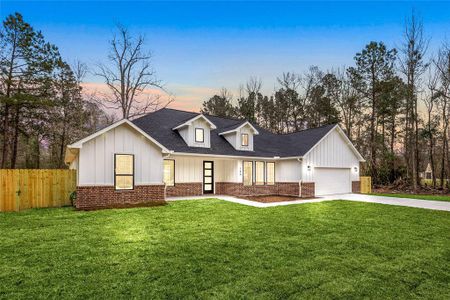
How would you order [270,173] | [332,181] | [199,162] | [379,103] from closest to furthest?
1. [199,162]
2. [270,173]
3. [332,181]
4. [379,103]

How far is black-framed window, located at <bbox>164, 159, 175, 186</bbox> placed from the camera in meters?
15.2

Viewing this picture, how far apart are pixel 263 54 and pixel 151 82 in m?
10.8

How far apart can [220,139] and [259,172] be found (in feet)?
12.0

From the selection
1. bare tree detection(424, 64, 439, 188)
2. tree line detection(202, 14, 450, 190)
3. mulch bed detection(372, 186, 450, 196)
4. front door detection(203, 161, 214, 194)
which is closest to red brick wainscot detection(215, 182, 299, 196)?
front door detection(203, 161, 214, 194)

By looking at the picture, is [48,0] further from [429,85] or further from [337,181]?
[429,85]

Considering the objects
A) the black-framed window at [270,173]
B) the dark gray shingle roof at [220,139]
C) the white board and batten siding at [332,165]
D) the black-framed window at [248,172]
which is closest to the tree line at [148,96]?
the white board and batten siding at [332,165]

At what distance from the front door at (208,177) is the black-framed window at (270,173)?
4.28 m

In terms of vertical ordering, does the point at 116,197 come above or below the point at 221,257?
above

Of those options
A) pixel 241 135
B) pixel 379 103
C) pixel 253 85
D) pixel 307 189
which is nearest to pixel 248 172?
pixel 241 135

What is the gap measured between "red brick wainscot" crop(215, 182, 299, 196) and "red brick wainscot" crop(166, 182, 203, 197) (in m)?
1.39

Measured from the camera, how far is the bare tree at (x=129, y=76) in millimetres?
24266

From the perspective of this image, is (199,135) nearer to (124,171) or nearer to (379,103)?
(124,171)

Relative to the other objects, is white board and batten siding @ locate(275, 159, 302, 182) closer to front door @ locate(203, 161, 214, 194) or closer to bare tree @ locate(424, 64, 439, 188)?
front door @ locate(203, 161, 214, 194)

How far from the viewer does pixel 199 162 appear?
16359 mm
